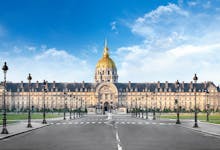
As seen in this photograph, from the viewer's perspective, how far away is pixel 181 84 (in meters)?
182

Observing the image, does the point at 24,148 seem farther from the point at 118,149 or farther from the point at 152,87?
the point at 152,87

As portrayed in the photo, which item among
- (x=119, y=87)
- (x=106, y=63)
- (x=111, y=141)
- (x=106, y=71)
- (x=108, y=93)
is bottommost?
(x=108, y=93)

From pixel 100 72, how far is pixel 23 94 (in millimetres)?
35483

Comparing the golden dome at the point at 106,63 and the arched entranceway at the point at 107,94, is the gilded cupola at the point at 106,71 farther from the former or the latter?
the arched entranceway at the point at 107,94

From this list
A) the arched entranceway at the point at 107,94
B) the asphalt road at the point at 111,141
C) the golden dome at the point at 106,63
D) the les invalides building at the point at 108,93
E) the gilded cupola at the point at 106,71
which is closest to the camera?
the asphalt road at the point at 111,141

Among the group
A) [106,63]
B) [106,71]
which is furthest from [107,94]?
[106,63]

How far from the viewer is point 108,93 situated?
580 feet

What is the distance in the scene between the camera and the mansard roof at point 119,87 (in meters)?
178

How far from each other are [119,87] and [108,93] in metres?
7.34

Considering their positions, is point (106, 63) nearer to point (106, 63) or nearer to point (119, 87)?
point (106, 63)

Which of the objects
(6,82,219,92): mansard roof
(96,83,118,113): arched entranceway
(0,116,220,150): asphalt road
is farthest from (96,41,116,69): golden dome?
(0,116,220,150): asphalt road

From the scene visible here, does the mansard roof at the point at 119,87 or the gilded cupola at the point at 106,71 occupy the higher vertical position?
the gilded cupola at the point at 106,71

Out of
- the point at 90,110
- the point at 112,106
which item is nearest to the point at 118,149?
the point at 90,110

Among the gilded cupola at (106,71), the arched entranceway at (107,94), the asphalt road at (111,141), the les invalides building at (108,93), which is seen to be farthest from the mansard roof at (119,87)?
the asphalt road at (111,141)
